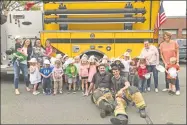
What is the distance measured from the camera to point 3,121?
6.21 meters

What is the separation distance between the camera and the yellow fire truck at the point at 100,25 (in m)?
9.62

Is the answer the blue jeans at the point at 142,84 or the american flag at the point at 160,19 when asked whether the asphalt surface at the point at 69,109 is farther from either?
the american flag at the point at 160,19

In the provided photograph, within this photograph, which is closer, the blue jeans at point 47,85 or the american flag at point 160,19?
Result: the blue jeans at point 47,85

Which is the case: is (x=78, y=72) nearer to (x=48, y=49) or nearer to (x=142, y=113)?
(x=48, y=49)

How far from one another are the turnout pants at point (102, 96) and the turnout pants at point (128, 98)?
0.16 m

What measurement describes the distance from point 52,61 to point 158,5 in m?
3.61

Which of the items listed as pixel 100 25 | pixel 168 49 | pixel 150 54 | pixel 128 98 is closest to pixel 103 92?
pixel 128 98

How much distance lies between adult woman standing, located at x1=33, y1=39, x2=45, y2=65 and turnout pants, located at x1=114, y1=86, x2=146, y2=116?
126 inches

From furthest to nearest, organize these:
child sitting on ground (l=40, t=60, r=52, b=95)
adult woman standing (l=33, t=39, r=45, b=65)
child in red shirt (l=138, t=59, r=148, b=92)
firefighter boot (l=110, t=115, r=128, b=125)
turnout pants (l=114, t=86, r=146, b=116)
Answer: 1. adult woman standing (l=33, t=39, r=45, b=65)
2. child in red shirt (l=138, t=59, r=148, b=92)
3. child sitting on ground (l=40, t=60, r=52, b=95)
4. turnout pants (l=114, t=86, r=146, b=116)
5. firefighter boot (l=110, t=115, r=128, b=125)

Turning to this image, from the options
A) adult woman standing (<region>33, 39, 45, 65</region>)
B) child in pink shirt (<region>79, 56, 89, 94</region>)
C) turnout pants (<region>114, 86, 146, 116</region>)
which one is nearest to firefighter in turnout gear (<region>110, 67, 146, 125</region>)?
turnout pants (<region>114, 86, 146, 116</region>)

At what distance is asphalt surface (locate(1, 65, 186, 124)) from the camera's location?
6.34 metres

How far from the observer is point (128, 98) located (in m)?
6.89

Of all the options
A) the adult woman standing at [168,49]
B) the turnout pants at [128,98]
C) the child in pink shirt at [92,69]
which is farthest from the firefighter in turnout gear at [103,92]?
the adult woman standing at [168,49]

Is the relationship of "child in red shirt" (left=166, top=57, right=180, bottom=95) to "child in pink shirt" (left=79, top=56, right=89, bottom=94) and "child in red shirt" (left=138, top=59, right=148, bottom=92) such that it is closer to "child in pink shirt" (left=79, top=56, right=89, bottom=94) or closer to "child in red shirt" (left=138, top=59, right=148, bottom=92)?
"child in red shirt" (left=138, top=59, right=148, bottom=92)
